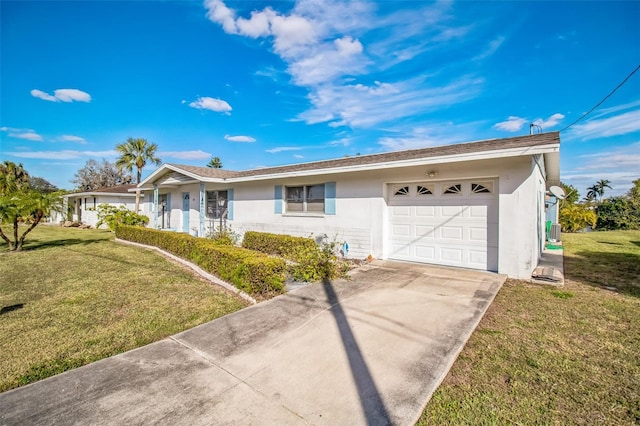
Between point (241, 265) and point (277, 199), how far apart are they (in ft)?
18.2

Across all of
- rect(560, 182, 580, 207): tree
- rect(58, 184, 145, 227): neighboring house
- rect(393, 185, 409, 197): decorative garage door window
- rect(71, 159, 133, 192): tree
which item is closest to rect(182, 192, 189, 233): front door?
rect(58, 184, 145, 227): neighboring house

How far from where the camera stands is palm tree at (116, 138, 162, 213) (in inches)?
936

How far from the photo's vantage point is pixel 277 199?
439 inches

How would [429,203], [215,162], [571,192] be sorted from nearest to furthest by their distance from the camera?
1. [429,203]
2. [571,192]
3. [215,162]

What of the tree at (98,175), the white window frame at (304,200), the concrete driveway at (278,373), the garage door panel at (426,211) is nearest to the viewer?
the concrete driveway at (278,373)

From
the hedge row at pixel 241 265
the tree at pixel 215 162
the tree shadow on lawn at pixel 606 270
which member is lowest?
the tree shadow on lawn at pixel 606 270

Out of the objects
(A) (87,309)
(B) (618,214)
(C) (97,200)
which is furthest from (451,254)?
(C) (97,200)

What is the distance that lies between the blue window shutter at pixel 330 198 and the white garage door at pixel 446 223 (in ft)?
A: 6.09

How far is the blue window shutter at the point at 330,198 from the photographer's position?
9.52 meters

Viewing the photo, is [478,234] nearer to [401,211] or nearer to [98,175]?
[401,211]

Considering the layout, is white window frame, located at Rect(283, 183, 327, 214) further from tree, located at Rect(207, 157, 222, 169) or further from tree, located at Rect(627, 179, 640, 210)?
tree, located at Rect(207, 157, 222, 169)

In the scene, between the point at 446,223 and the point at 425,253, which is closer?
the point at 446,223

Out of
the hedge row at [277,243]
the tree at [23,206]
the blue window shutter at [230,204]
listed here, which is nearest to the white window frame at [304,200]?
the hedge row at [277,243]

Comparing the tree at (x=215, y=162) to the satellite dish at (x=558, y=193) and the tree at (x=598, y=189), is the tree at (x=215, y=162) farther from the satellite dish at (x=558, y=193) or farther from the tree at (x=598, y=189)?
the tree at (x=598, y=189)
